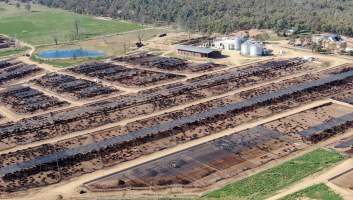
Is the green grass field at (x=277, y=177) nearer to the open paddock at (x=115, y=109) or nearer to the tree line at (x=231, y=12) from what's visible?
the open paddock at (x=115, y=109)

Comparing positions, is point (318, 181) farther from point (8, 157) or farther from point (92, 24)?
point (92, 24)

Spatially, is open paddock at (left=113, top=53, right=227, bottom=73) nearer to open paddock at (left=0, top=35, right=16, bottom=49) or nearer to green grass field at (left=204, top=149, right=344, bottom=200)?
open paddock at (left=0, top=35, right=16, bottom=49)

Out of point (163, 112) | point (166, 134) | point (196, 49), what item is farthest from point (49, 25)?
point (166, 134)

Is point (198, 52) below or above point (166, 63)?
above

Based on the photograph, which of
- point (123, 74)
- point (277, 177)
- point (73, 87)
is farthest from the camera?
point (123, 74)

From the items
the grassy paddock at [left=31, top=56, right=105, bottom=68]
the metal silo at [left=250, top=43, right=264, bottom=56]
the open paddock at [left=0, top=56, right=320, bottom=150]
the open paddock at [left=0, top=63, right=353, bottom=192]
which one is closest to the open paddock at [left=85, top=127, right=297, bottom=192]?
the open paddock at [left=0, top=63, right=353, bottom=192]

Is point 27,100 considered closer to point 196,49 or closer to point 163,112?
point 163,112

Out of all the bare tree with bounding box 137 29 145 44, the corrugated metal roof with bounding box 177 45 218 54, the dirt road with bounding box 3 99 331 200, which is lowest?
the dirt road with bounding box 3 99 331 200
